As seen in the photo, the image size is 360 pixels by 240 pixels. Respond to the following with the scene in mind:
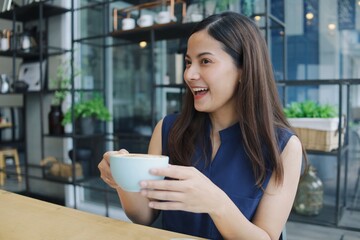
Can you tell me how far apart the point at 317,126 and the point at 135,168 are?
5.36 feet

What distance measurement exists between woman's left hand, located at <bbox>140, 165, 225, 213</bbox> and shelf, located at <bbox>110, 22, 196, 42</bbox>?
1.91m

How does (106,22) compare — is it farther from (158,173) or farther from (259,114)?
(158,173)

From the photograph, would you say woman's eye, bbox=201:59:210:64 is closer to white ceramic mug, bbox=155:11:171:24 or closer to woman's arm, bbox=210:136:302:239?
woman's arm, bbox=210:136:302:239

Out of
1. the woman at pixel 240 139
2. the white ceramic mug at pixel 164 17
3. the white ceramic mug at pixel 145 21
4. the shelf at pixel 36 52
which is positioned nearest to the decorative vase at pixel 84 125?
the shelf at pixel 36 52

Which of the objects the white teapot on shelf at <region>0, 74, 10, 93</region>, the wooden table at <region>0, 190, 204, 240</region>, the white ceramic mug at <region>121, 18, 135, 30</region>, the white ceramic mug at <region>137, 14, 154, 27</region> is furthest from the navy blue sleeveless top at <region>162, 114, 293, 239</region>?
the white teapot on shelf at <region>0, 74, 10, 93</region>

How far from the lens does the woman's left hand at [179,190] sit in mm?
618

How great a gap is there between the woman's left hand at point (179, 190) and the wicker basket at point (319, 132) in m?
1.47

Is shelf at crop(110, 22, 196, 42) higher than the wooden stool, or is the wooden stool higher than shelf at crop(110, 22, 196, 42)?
shelf at crop(110, 22, 196, 42)

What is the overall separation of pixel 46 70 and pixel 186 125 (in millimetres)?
2843

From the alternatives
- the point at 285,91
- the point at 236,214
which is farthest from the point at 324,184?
the point at 236,214

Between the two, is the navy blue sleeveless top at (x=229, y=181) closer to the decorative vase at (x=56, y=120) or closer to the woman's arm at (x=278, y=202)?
the woman's arm at (x=278, y=202)

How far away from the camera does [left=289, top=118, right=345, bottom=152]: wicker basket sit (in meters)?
1.97

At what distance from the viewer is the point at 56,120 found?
3.31 m

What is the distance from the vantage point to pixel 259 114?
3.36 feet
